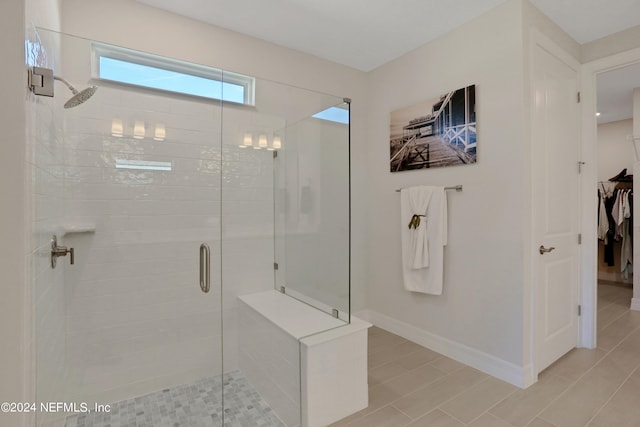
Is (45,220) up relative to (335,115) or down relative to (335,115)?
down

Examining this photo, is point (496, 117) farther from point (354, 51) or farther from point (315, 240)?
point (315, 240)

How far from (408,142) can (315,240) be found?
1.25m

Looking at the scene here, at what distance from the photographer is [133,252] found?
2045mm

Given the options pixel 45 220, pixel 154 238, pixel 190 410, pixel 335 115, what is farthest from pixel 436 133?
pixel 190 410

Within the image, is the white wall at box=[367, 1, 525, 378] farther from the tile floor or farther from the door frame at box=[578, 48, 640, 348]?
the door frame at box=[578, 48, 640, 348]

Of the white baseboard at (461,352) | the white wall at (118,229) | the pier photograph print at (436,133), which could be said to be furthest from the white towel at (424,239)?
the white wall at (118,229)

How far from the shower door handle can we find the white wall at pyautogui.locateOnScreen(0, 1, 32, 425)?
1170 mm

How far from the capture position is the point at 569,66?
2.46 meters

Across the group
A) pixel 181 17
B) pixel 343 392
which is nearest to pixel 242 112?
pixel 181 17

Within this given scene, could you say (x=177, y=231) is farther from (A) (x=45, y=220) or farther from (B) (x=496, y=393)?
(B) (x=496, y=393)

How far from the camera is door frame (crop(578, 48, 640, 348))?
2.55m

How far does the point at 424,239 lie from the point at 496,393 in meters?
1.14

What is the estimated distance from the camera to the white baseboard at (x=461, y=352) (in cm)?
206

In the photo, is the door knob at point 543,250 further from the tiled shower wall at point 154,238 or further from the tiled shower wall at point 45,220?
the tiled shower wall at point 45,220
